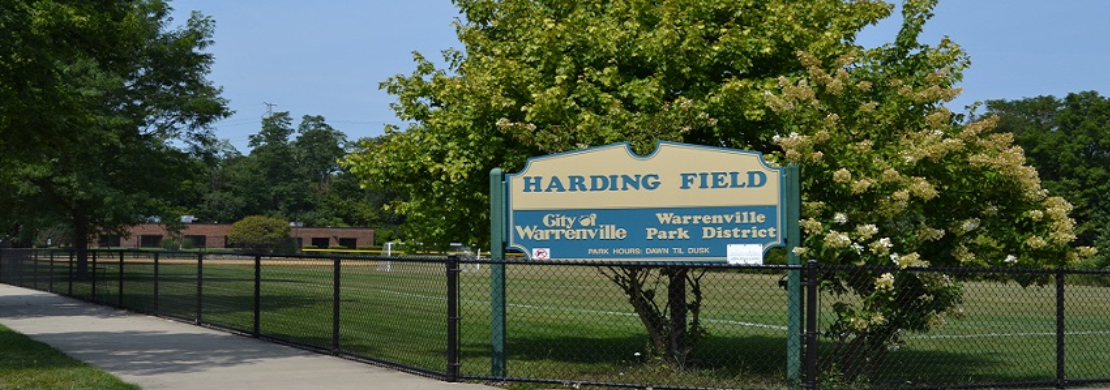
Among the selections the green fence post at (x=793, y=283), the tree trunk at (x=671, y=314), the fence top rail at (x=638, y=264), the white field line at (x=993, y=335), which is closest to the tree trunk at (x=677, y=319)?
the tree trunk at (x=671, y=314)

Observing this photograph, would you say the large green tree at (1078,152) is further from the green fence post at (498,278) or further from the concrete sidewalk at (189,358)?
the green fence post at (498,278)

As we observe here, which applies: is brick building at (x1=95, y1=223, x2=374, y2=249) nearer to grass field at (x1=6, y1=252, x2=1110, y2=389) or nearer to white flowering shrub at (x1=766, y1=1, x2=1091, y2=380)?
grass field at (x1=6, y1=252, x2=1110, y2=389)

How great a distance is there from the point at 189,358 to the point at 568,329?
777 cm

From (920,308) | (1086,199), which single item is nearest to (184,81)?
(920,308)

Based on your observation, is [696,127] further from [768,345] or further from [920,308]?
[768,345]

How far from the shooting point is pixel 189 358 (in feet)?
46.7

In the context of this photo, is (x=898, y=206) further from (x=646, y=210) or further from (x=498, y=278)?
(x=498, y=278)

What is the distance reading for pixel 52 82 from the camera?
19.1 m

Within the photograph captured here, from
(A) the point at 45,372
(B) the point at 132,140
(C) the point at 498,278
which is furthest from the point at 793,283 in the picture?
(B) the point at 132,140

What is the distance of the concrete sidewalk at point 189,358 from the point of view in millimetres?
11844

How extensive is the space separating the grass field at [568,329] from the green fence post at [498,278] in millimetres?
357

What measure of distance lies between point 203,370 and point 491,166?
4.10m

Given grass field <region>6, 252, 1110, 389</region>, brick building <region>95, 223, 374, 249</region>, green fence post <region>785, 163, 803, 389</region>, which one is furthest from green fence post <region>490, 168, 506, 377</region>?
brick building <region>95, 223, 374, 249</region>

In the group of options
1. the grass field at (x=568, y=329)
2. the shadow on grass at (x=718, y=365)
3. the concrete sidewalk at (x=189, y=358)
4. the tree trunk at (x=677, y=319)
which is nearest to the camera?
the concrete sidewalk at (x=189, y=358)
